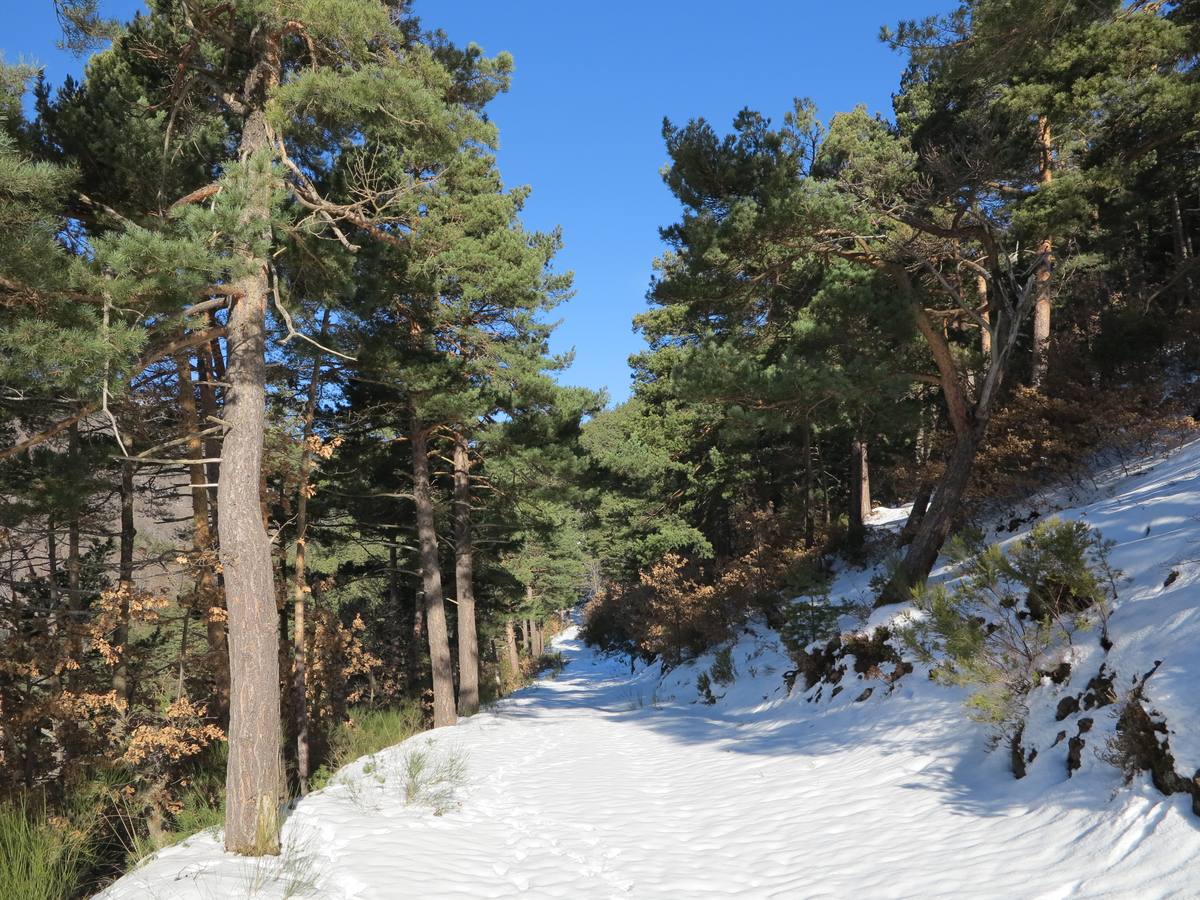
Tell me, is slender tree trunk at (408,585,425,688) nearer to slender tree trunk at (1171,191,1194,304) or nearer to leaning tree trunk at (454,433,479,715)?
leaning tree trunk at (454,433,479,715)

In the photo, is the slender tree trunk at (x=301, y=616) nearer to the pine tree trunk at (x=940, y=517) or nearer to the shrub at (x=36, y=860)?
the shrub at (x=36, y=860)

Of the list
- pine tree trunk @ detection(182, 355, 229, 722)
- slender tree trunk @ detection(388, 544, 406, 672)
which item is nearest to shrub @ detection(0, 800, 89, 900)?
pine tree trunk @ detection(182, 355, 229, 722)

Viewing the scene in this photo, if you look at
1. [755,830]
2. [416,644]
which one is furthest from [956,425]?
[416,644]

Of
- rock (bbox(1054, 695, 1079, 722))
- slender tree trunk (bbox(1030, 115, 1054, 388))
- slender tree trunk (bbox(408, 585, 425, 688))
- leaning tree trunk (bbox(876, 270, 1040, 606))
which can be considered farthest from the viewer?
slender tree trunk (bbox(408, 585, 425, 688))

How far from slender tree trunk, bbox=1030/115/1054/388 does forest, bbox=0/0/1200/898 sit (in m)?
0.11

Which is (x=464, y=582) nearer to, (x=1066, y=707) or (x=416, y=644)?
(x=416, y=644)

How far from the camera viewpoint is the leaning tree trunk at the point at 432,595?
41.9 feet

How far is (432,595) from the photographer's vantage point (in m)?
13.3

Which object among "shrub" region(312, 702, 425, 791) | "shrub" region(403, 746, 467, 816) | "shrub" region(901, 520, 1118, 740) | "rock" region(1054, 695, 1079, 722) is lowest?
"shrub" region(312, 702, 425, 791)

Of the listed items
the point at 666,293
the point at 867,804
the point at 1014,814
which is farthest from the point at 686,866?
the point at 666,293

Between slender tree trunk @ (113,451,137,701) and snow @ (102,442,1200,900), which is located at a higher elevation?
slender tree trunk @ (113,451,137,701)

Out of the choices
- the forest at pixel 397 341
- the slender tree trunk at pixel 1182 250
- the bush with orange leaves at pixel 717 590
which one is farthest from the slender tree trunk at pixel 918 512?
the slender tree trunk at pixel 1182 250

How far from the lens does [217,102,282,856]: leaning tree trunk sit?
5.29 meters

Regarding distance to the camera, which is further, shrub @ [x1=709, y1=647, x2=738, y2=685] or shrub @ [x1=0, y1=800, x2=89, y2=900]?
shrub @ [x1=709, y1=647, x2=738, y2=685]
